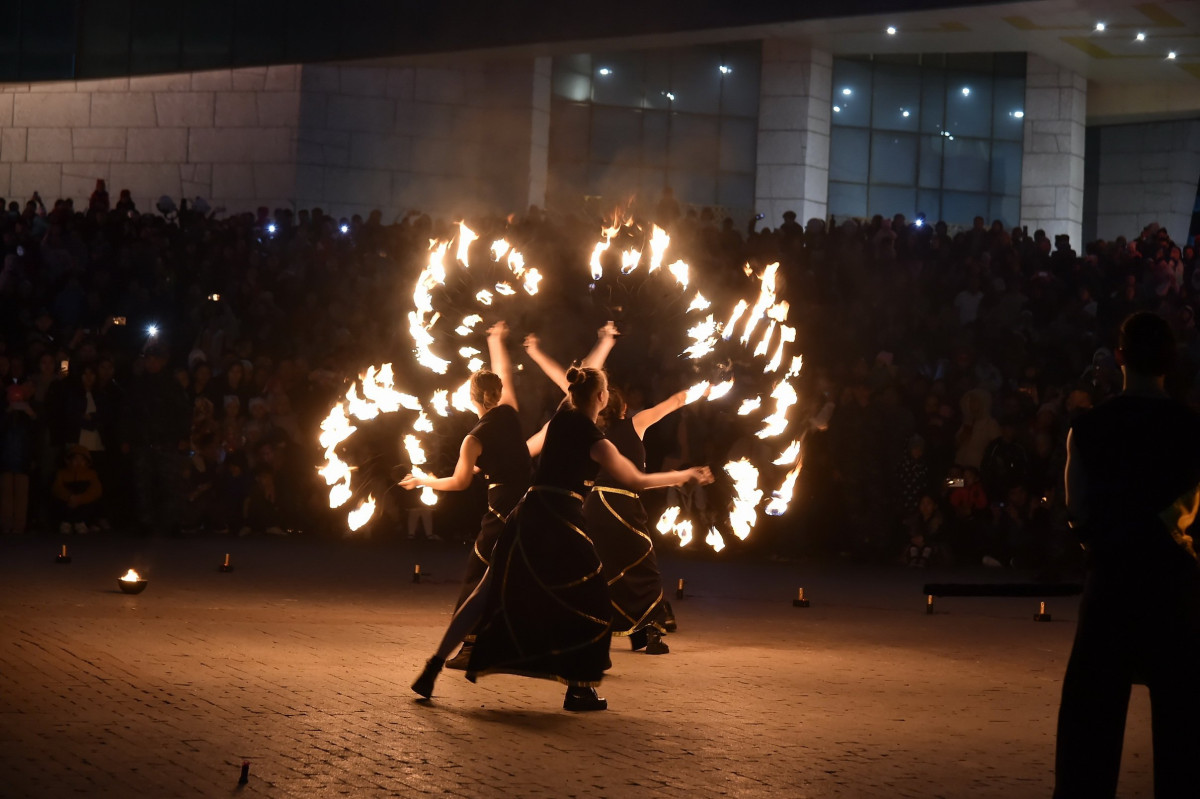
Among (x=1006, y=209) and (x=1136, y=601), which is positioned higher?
(x=1006, y=209)

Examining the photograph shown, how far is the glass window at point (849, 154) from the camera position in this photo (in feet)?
107

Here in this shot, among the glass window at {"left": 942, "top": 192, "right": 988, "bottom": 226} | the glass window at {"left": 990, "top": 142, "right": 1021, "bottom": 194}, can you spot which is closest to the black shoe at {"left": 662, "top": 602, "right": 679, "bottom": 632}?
the glass window at {"left": 942, "top": 192, "right": 988, "bottom": 226}

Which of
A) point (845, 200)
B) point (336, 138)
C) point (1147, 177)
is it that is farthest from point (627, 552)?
point (1147, 177)

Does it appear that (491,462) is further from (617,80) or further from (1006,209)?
(1006,209)

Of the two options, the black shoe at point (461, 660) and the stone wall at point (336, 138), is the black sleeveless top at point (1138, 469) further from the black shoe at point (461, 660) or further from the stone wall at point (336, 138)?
the stone wall at point (336, 138)

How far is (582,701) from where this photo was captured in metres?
8.27

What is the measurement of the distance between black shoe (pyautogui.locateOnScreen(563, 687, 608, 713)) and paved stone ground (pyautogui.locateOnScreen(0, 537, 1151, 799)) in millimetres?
87

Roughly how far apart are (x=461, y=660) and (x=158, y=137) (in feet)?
80.8

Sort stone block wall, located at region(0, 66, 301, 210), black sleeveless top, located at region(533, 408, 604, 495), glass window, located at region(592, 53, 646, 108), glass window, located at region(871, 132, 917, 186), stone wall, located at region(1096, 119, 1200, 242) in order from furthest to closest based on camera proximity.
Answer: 1. stone wall, located at region(1096, 119, 1200, 242)
2. glass window, located at region(871, 132, 917, 186)
3. glass window, located at region(592, 53, 646, 108)
4. stone block wall, located at region(0, 66, 301, 210)
5. black sleeveless top, located at region(533, 408, 604, 495)

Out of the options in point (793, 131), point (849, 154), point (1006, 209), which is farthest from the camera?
point (1006, 209)

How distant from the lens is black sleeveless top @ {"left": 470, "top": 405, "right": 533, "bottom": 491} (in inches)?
366

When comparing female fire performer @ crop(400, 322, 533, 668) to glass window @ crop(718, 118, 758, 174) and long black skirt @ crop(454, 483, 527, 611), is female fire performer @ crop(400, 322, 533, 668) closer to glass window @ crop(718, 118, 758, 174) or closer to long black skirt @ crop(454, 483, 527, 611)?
long black skirt @ crop(454, 483, 527, 611)

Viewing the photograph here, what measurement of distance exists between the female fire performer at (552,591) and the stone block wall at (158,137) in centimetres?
2265

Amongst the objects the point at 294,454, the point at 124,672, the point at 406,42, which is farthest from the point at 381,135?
the point at 124,672
